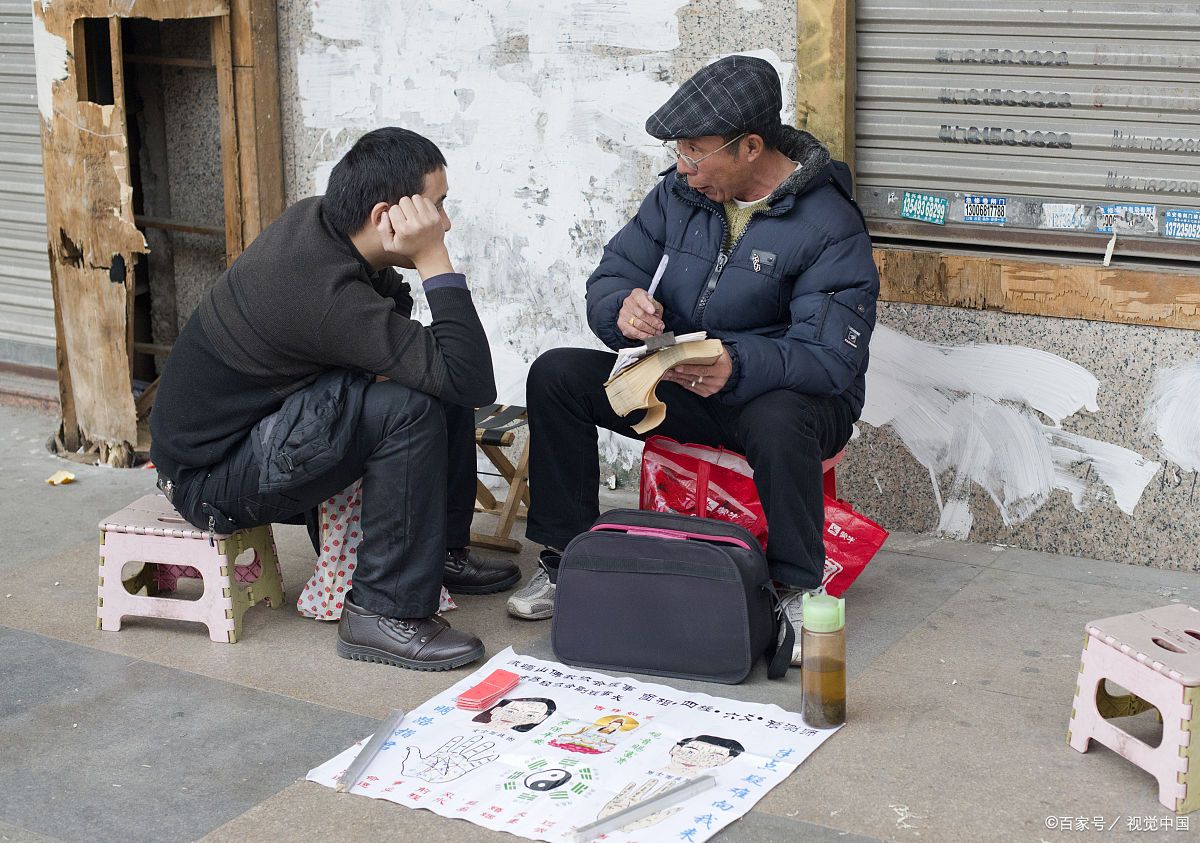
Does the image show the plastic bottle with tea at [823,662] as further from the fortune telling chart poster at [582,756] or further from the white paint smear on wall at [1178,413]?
the white paint smear on wall at [1178,413]

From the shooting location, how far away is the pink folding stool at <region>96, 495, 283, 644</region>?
11.7 ft

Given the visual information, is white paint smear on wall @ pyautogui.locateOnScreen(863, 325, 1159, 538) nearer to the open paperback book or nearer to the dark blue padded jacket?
the dark blue padded jacket

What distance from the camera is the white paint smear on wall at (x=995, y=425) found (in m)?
4.04

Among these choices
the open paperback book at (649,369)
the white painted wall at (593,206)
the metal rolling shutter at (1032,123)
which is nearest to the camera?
the open paperback book at (649,369)

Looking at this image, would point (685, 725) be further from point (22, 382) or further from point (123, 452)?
point (22, 382)

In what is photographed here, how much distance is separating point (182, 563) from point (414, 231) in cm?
110

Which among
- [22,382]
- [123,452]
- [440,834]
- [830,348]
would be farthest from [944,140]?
[22,382]

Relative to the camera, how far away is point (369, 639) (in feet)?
11.4

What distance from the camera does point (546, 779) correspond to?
2812mm

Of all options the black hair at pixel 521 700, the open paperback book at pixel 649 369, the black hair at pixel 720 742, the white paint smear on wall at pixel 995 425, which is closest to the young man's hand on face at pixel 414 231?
the open paperback book at pixel 649 369

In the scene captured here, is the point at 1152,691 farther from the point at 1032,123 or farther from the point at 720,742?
the point at 1032,123

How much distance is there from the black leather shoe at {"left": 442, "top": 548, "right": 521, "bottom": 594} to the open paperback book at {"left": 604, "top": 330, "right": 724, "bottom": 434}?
0.72 metres

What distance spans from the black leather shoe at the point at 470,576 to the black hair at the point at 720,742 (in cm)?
114

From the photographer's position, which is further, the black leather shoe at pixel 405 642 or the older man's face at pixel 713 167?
the older man's face at pixel 713 167
